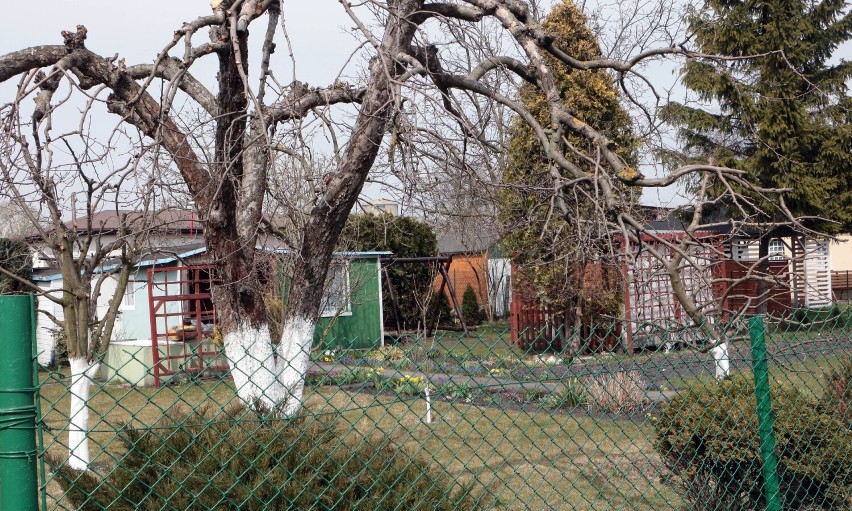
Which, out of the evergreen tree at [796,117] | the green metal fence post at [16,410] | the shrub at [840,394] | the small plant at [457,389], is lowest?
the shrub at [840,394]

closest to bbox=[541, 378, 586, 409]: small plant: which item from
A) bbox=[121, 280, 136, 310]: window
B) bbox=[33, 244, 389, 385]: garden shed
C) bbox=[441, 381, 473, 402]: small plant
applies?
bbox=[441, 381, 473, 402]: small plant

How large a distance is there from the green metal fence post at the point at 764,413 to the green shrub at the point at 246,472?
1627 mm

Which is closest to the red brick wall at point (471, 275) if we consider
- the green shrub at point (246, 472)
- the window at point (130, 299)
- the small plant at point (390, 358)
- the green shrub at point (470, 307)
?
the green shrub at point (470, 307)

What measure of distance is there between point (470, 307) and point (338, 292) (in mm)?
10472

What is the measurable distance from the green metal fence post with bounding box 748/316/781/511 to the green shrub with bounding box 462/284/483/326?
22.0 metres

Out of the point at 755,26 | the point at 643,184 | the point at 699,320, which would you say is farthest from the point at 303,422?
the point at 755,26

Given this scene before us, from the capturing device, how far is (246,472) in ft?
8.69

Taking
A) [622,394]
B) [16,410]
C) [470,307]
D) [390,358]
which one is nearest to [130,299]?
[470,307]

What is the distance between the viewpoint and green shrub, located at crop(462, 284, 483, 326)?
84.6ft

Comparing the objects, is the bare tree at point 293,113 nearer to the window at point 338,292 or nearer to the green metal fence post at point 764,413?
the green metal fence post at point 764,413

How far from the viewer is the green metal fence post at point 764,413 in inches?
142

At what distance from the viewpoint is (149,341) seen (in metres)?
15.3

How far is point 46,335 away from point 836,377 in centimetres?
1955

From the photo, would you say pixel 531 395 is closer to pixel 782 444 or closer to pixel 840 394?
pixel 782 444
